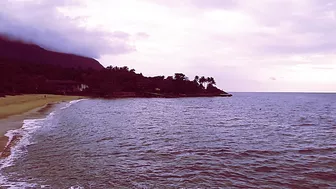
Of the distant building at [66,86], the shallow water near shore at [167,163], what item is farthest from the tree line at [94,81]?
the shallow water near shore at [167,163]

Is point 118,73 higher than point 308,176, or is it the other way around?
point 118,73

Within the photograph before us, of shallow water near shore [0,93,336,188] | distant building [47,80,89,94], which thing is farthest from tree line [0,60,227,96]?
shallow water near shore [0,93,336,188]

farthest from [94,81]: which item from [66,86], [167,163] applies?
[167,163]

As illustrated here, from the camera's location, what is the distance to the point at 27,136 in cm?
2172

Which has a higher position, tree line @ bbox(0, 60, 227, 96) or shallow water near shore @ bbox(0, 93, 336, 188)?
tree line @ bbox(0, 60, 227, 96)

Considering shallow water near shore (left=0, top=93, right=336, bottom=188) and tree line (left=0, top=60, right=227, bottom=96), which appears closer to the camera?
shallow water near shore (left=0, top=93, right=336, bottom=188)

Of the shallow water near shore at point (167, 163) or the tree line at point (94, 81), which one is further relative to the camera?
the tree line at point (94, 81)

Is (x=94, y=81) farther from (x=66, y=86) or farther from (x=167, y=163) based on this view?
(x=167, y=163)

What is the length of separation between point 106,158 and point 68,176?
3793 mm

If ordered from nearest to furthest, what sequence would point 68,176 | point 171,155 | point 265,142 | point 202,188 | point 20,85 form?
point 202,188, point 68,176, point 171,155, point 265,142, point 20,85

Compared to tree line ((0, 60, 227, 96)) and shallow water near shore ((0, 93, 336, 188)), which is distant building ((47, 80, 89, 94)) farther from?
shallow water near shore ((0, 93, 336, 188))

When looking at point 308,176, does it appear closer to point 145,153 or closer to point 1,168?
point 145,153

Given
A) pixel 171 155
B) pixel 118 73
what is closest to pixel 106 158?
pixel 171 155

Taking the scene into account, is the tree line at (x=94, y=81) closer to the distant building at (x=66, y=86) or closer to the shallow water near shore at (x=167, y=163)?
the distant building at (x=66, y=86)
